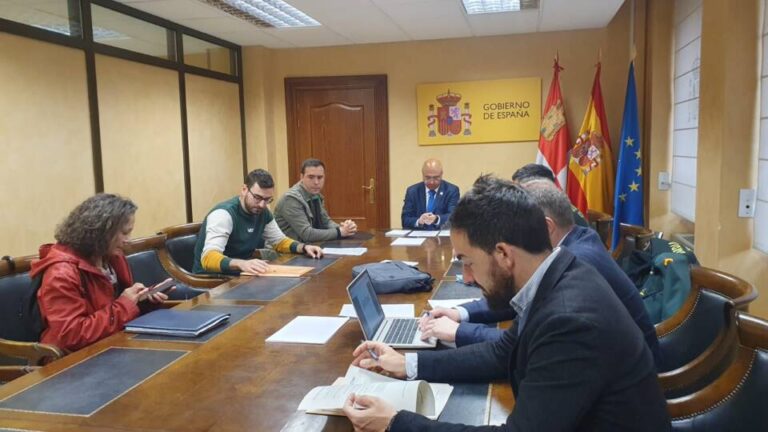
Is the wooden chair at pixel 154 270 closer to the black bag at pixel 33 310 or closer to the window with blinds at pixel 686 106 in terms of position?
the black bag at pixel 33 310

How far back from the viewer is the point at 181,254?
11.6 ft

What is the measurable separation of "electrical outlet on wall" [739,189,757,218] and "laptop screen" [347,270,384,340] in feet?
6.00

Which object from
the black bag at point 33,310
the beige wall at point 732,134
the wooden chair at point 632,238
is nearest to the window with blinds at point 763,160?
the beige wall at point 732,134

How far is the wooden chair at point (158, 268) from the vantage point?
3023mm

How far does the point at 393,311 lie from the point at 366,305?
0.31 meters

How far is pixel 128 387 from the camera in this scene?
1519mm

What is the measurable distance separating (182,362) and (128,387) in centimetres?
19

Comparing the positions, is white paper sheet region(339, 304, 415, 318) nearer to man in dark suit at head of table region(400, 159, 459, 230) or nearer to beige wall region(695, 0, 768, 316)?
beige wall region(695, 0, 768, 316)

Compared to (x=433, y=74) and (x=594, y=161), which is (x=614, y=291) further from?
(x=433, y=74)

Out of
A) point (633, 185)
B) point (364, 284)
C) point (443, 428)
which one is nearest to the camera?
point (443, 428)

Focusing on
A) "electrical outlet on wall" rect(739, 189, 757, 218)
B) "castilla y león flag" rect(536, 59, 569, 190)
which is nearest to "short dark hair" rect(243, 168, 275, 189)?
"electrical outlet on wall" rect(739, 189, 757, 218)

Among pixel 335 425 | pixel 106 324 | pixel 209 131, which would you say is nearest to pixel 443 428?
pixel 335 425

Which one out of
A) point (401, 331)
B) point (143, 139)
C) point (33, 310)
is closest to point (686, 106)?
point (401, 331)

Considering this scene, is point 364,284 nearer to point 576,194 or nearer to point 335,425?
point 335,425
